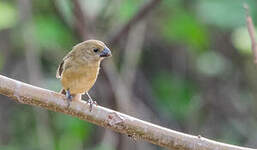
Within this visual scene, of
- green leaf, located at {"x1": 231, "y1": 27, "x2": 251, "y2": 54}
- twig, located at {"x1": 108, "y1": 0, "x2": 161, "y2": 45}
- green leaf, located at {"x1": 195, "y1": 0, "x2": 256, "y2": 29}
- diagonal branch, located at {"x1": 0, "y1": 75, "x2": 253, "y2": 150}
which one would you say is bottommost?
diagonal branch, located at {"x1": 0, "y1": 75, "x2": 253, "y2": 150}

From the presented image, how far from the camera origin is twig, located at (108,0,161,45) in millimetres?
5000

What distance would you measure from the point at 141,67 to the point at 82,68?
3.10 m

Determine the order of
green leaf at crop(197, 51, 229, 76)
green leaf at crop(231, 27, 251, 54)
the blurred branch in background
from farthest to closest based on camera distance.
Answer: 1. green leaf at crop(197, 51, 229, 76)
2. the blurred branch in background
3. green leaf at crop(231, 27, 251, 54)

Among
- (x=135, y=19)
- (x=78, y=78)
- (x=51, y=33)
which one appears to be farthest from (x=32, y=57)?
(x=78, y=78)

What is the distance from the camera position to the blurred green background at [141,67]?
18.1 feet

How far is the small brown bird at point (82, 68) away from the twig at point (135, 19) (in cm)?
122

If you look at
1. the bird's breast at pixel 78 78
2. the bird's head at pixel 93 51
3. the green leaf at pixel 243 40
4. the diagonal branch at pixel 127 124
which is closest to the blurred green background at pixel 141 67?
the green leaf at pixel 243 40

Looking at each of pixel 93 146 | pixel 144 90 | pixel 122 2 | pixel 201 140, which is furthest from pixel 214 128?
pixel 201 140

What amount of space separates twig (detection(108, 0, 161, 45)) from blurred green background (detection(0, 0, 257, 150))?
0.04 meters

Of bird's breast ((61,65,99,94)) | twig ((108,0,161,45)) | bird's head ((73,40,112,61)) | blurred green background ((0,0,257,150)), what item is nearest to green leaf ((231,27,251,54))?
blurred green background ((0,0,257,150))

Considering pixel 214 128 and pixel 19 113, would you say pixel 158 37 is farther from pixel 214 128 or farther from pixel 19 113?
pixel 19 113

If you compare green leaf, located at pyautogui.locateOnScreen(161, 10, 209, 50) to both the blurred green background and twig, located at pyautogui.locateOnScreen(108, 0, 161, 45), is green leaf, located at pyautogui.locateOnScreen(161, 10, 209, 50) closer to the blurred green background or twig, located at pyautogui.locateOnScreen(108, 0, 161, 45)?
the blurred green background

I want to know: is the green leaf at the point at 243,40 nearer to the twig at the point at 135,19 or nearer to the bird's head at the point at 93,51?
the twig at the point at 135,19

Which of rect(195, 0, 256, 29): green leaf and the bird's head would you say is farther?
rect(195, 0, 256, 29): green leaf
